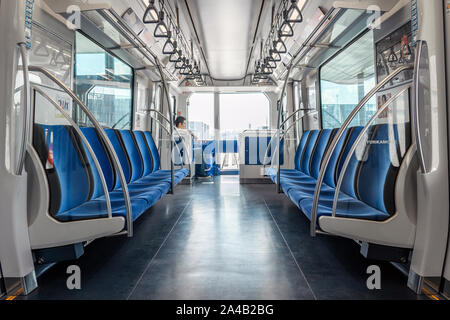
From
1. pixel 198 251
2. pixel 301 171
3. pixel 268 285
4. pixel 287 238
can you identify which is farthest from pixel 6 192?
pixel 301 171

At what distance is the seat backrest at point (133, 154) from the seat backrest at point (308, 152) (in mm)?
2327

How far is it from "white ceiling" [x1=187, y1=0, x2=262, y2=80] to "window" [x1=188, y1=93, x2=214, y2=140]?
1306 mm

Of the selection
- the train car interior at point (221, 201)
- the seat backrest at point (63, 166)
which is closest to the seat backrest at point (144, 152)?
the train car interior at point (221, 201)

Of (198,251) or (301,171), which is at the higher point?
(301,171)

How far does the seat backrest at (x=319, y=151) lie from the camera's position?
3.50 metres

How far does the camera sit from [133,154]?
142 inches

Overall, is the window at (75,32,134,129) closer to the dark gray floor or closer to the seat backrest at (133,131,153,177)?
the seat backrest at (133,131,153,177)

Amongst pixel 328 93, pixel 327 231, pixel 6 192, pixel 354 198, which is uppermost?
pixel 328 93

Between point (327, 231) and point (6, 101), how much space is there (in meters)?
2.12

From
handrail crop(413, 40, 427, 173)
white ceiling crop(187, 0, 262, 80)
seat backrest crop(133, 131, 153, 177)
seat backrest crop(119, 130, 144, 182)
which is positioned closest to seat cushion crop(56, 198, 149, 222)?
seat backrest crop(119, 130, 144, 182)

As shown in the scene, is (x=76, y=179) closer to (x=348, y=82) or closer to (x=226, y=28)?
(x=348, y=82)
